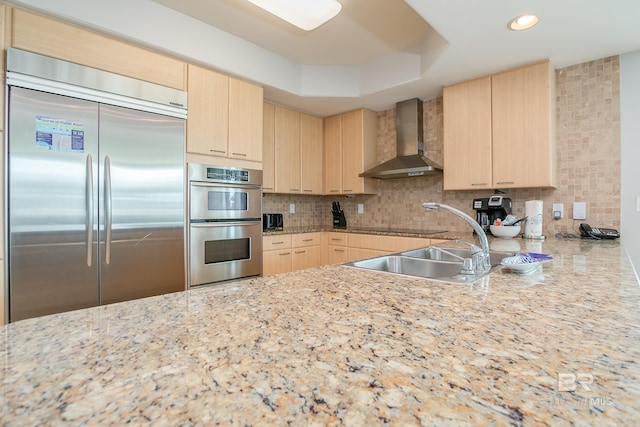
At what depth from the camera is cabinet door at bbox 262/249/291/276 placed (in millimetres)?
2955

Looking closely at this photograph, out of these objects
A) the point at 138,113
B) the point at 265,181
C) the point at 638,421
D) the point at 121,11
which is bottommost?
the point at 638,421

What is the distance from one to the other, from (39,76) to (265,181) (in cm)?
193

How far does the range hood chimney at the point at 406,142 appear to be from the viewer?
318cm

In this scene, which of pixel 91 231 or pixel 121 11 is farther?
pixel 121 11

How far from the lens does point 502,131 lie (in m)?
2.58

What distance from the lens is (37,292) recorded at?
5.61 ft

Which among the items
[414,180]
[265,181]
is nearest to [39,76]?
[265,181]

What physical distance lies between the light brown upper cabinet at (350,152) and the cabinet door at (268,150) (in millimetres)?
797

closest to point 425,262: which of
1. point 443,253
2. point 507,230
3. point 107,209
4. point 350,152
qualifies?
point 443,253

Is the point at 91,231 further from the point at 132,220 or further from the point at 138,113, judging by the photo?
the point at 138,113

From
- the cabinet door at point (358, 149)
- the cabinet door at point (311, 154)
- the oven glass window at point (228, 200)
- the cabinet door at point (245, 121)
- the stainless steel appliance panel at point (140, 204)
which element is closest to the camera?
the stainless steel appliance panel at point (140, 204)

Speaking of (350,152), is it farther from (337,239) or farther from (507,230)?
(507,230)

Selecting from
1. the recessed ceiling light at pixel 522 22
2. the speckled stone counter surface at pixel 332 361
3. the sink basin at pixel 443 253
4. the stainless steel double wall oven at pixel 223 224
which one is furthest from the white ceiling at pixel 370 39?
the speckled stone counter surface at pixel 332 361

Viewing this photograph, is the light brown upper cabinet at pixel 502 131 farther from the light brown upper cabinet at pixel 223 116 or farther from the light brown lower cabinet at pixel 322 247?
the light brown upper cabinet at pixel 223 116
